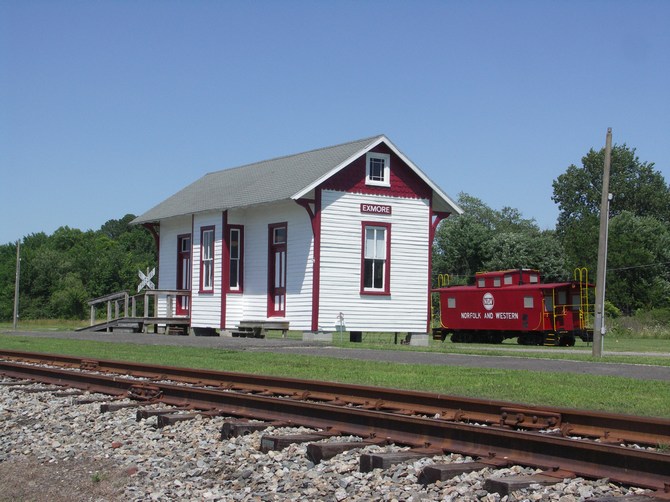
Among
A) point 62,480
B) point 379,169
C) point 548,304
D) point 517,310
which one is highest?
point 379,169

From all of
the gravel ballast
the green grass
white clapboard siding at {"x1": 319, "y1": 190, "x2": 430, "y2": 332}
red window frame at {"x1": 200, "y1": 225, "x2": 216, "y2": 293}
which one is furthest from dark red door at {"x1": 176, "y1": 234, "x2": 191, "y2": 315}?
the gravel ballast

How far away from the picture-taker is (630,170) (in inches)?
4060

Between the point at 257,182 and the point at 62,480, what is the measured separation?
83.4 feet

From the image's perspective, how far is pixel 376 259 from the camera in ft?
97.7

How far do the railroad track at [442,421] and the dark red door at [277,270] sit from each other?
1582 cm

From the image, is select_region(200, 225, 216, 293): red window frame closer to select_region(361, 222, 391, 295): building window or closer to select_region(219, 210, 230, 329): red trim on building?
select_region(219, 210, 230, 329): red trim on building

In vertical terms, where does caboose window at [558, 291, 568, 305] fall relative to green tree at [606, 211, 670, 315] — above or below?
below

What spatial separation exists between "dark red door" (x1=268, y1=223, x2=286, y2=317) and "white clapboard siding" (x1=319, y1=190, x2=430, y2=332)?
6.27ft

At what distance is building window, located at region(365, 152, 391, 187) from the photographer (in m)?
29.6

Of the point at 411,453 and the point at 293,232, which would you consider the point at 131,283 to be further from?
the point at 411,453

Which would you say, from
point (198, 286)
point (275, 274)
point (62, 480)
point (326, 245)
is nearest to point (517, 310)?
point (275, 274)

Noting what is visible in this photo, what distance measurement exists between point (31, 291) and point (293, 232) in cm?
6608

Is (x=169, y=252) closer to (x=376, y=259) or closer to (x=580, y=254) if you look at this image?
(x=376, y=259)

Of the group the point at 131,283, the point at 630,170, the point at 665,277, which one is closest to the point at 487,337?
the point at 665,277
